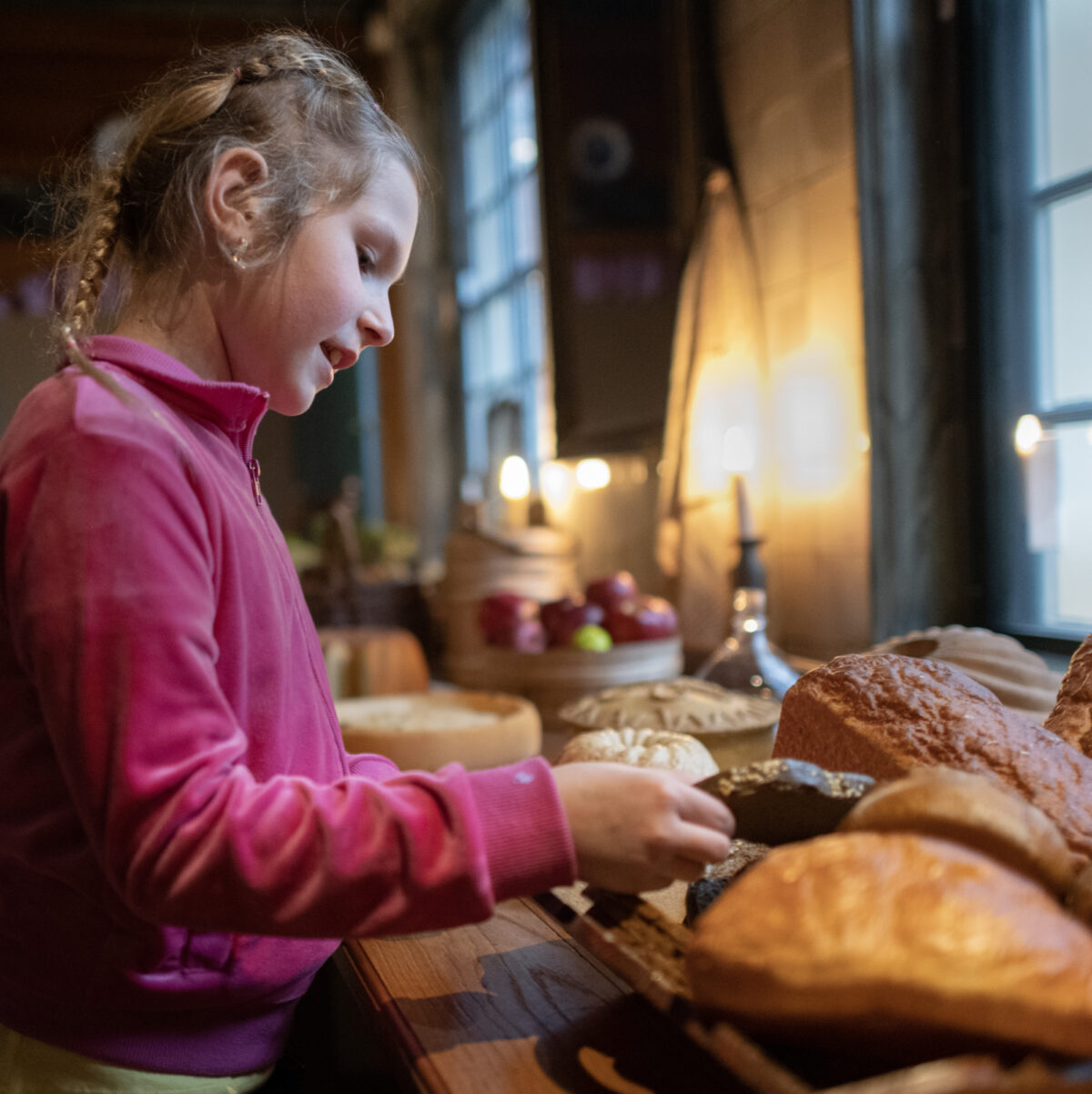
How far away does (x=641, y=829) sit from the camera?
0.57 metres

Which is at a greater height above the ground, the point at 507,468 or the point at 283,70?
the point at 283,70

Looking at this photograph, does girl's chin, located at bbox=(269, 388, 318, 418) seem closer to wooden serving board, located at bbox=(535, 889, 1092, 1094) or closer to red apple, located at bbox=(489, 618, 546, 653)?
wooden serving board, located at bbox=(535, 889, 1092, 1094)

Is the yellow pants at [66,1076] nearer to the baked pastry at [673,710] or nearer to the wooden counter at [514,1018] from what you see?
the wooden counter at [514,1018]

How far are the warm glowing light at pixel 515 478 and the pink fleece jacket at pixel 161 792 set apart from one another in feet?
7.36

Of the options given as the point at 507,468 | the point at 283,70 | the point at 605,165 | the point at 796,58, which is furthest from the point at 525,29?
the point at 283,70

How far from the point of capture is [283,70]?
81 centimetres

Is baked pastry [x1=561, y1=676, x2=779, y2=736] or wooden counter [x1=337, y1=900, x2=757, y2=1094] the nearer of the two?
wooden counter [x1=337, y1=900, x2=757, y2=1094]

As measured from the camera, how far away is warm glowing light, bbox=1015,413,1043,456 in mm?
1404

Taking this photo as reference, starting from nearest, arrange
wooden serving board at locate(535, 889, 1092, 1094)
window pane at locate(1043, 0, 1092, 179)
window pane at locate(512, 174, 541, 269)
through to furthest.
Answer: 1. wooden serving board at locate(535, 889, 1092, 1094)
2. window pane at locate(1043, 0, 1092, 179)
3. window pane at locate(512, 174, 541, 269)

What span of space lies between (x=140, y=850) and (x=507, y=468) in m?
2.49

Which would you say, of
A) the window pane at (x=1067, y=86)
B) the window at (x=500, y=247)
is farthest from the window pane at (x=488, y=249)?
the window pane at (x=1067, y=86)

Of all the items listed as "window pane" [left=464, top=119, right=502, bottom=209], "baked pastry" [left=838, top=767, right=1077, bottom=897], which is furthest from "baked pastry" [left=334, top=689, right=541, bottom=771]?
"window pane" [left=464, top=119, right=502, bottom=209]

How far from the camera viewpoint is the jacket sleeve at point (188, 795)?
0.53 m

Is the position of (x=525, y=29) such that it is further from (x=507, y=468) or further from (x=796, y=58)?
(x=796, y=58)
